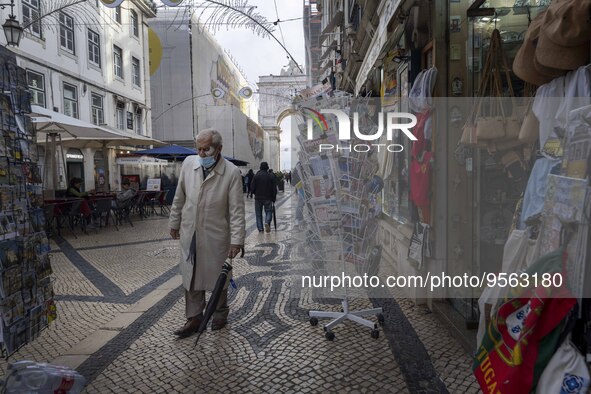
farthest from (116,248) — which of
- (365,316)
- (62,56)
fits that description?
(62,56)

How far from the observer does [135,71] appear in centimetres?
2269

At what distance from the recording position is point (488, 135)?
3123 mm

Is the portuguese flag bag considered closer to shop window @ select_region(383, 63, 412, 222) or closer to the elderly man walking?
the elderly man walking

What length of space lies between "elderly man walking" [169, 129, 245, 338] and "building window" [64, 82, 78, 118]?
1471cm

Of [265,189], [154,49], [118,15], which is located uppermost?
[118,15]

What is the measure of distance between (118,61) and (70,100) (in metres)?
5.15

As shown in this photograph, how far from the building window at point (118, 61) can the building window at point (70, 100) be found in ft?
13.3

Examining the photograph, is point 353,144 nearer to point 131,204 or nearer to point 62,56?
point 131,204

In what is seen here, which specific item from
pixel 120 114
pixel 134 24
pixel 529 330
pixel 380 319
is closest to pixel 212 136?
pixel 380 319

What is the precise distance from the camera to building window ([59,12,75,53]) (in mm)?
15712

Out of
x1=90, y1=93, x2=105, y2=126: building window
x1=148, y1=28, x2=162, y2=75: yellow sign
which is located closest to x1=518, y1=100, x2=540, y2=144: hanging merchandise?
x1=90, y1=93, x2=105, y2=126: building window

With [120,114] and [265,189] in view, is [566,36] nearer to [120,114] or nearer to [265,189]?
[265,189]

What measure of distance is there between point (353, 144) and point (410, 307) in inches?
74.7

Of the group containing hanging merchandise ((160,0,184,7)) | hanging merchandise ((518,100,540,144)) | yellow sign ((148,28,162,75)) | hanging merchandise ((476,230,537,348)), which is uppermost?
yellow sign ((148,28,162,75))
